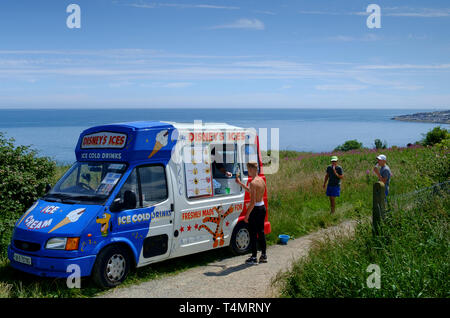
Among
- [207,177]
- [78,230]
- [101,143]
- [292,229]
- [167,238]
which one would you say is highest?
[101,143]

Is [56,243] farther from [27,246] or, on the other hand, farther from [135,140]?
[135,140]

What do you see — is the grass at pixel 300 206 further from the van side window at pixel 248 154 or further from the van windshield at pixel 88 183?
the van side window at pixel 248 154

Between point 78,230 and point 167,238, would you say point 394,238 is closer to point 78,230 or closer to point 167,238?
point 167,238

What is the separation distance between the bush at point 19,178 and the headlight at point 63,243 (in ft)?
9.58

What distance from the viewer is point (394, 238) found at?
6586 mm

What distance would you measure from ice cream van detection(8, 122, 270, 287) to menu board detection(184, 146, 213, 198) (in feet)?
0.07

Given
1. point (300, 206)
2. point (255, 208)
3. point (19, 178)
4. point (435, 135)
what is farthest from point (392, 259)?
point (435, 135)

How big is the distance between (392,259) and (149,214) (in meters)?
4.02

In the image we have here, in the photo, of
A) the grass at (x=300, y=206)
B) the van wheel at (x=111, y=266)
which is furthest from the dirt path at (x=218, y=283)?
the grass at (x=300, y=206)

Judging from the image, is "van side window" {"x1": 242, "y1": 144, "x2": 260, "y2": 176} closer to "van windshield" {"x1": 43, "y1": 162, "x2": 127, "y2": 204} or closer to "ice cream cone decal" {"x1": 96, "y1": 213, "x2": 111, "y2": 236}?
"van windshield" {"x1": 43, "y1": 162, "x2": 127, "y2": 204}

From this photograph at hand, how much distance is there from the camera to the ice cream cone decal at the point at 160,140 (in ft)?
25.6

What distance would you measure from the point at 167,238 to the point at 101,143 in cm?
215

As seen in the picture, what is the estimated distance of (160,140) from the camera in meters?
7.89
